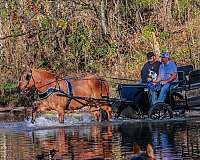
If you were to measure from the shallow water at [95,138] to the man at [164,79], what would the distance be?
0.74 metres

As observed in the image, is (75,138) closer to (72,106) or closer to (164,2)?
(72,106)

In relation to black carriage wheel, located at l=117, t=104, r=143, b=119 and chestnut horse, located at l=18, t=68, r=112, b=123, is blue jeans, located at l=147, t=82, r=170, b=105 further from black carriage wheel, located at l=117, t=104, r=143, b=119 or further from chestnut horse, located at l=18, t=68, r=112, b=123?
chestnut horse, located at l=18, t=68, r=112, b=123

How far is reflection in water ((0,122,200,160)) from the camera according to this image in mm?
13180

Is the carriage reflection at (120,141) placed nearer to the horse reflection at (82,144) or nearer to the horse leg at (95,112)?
the horse reflection at (82,144)

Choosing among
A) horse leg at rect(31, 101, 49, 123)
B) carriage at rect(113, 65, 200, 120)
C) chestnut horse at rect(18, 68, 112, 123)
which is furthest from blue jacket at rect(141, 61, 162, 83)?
horse leg at rect(31, 101, 49, 123)

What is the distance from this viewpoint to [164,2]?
3247 centimetres

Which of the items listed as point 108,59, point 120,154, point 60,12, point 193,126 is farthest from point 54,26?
point 120,154

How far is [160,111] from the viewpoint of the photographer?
1961 centimetres

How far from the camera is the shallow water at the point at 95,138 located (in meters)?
13.3

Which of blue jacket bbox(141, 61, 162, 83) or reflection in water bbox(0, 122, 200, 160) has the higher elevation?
blue jacket bbox(141, 61, 162, 83)

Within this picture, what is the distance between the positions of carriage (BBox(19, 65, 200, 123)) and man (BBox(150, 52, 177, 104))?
18cm

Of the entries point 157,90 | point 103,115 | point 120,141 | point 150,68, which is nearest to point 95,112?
point 103,115

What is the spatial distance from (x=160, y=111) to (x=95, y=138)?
3.75m

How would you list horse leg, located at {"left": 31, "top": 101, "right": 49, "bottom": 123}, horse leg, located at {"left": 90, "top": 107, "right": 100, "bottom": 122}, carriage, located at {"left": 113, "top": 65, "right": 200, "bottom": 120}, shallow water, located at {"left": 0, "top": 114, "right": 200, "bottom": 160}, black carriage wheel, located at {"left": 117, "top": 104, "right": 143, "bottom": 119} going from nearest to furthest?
1. shallow water, located at {"left": 0, "top": 114, "right": 200, "bottom": 160}
2. carriage, located at {"left": 113, "top": 65, "right": 200, "bottom": 120}
3. black carriage wheel, located at {"left": 117, "top": 104, "right": 143, "bottom": 119}
4. horse leg, located at {"left": 31, "top": 101, "right": 49, "bottom": 123}
5. horse leg, located at {"left": 90, "top": 107, "right": 100, "bottom": 122}
